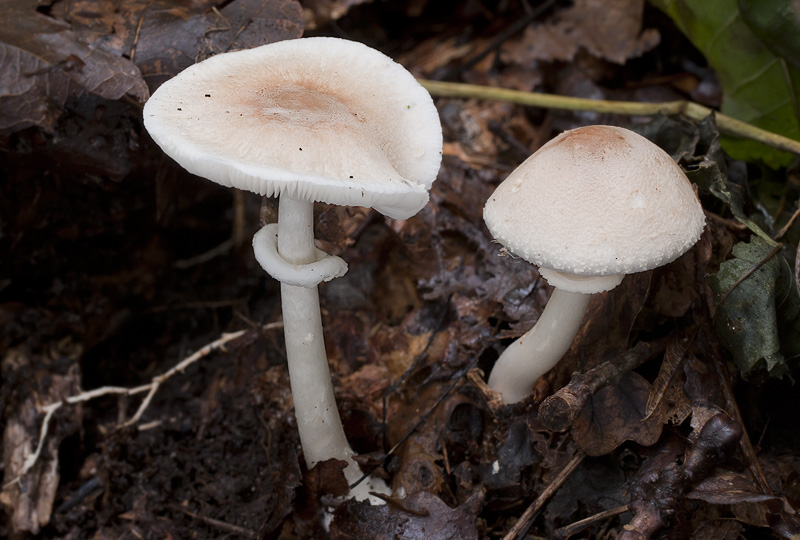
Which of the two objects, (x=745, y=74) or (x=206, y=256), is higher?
(x=745, y=74)

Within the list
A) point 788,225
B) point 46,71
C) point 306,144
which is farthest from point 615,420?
point 46,71

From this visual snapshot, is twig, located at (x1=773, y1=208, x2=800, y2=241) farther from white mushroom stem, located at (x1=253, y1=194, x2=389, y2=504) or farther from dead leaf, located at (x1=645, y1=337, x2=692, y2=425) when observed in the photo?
white mushroom stem, located at (x1=253, y1=194, x2=389, y2=504)

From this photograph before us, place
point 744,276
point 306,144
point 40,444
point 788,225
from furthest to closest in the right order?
point 40,444 → point 788,225 → point 744,276 → point 306,144

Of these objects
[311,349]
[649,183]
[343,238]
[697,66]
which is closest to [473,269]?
[343,238]

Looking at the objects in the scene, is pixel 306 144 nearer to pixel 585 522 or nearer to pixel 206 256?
pixel 585 522

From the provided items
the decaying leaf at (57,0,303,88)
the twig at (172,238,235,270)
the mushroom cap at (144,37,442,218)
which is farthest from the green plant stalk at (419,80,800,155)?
the twig at (172,238,235,270)

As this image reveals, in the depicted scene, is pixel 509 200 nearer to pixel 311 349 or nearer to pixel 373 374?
pixel 311 349

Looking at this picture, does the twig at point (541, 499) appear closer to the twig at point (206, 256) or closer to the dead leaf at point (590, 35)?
the twig at point (206, 256)
